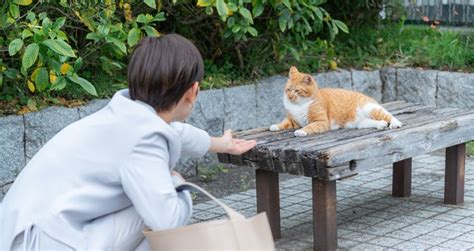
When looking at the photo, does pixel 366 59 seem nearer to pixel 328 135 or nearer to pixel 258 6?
pixel 258 6

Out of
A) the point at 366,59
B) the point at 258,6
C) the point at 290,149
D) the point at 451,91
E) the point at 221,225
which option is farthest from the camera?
the point at 366,59

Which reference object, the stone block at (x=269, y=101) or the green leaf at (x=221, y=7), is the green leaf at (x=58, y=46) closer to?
the green leaf at (x=221, y=7)

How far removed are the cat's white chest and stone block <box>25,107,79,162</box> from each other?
1646 millimetres

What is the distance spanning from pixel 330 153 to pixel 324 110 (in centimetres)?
79

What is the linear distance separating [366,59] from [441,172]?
204 centimetres

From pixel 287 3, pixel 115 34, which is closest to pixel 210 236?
pixel 115 34

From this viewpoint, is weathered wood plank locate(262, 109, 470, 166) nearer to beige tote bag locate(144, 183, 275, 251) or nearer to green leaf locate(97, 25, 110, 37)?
green leaf locate(97, 25, 110, 37)

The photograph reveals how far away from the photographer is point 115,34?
5047 millimetres

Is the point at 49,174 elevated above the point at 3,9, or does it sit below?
below

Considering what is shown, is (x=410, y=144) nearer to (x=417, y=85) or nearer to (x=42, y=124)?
(x=42, y=124)

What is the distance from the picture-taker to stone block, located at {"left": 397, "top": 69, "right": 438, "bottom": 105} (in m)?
7.50

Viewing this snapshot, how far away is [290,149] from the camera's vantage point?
12.9 feet

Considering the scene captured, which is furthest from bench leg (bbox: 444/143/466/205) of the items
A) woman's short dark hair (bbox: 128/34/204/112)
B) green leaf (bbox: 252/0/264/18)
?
woman's short dark hair (bbox: 128/34/204/112)

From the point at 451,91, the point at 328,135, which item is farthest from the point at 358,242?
the point at 451,91
